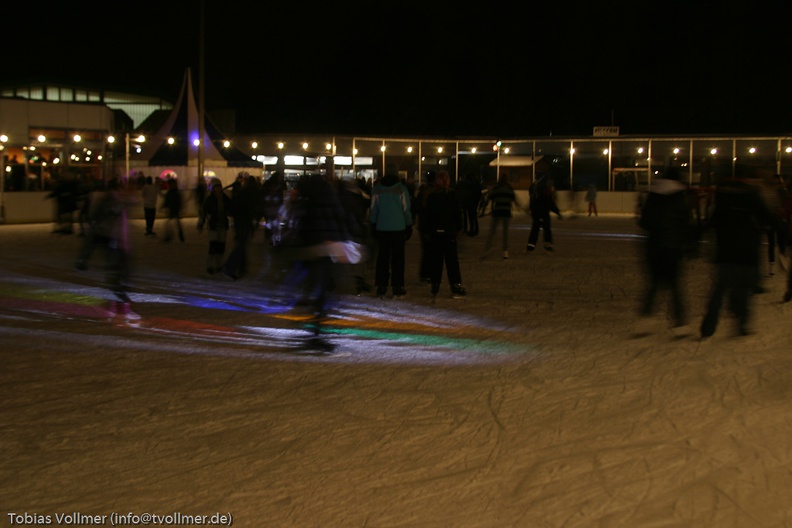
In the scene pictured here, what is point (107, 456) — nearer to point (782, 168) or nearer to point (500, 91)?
point (782, 168)

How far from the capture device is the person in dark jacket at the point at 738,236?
24.8 ft

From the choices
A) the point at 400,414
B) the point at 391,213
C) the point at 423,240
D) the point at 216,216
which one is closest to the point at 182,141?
the point at 216,216

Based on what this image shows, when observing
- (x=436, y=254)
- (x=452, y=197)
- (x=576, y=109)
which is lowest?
(x=436, y=254)

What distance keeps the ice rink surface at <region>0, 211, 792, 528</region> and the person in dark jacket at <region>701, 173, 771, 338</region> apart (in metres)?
0.57

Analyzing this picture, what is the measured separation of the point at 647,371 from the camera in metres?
6.72

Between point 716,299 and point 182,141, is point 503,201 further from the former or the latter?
point 182,141

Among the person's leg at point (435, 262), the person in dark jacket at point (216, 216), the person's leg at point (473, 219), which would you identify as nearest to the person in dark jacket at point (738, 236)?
the person's leg at point (435, 262)

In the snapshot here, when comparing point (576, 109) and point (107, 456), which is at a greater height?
point (576, 109)

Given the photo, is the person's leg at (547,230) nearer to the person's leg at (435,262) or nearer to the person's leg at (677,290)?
the person's leg at (435,262)

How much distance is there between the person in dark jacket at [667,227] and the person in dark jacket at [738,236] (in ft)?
1.12

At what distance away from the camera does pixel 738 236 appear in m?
7.54

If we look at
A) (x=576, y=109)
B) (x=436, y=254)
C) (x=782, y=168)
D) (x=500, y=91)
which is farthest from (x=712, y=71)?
(x=436, y=254)

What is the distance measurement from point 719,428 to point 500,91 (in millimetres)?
72074

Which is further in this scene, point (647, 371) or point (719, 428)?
point (647, 371)
